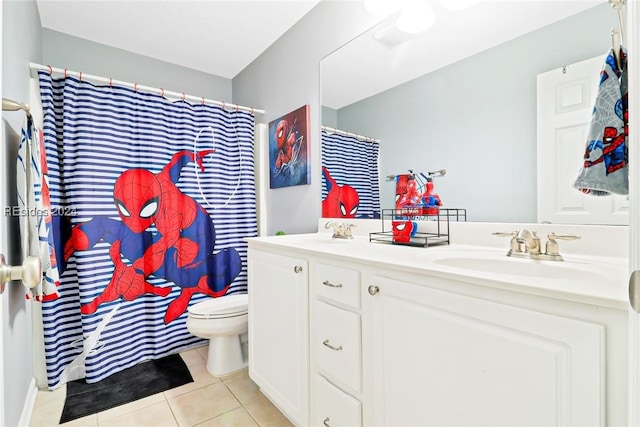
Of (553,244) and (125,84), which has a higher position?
(125,84)

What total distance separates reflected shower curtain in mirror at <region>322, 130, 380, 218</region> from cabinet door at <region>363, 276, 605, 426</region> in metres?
0.84

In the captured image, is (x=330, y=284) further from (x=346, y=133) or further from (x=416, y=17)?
(x=416, y=17)

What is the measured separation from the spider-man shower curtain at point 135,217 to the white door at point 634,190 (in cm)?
238

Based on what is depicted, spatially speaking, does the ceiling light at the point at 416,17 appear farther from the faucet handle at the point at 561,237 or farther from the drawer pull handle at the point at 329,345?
the drawer pull handle at the point at 329,345

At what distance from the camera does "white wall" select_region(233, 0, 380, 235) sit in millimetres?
1933

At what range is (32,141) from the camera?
4.67ft

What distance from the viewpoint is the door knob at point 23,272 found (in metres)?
0.60

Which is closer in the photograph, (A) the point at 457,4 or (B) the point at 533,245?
(B) the point at 533,245

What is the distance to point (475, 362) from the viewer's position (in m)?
0.80

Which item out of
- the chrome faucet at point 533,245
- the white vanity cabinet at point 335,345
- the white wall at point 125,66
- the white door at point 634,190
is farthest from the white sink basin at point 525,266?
the white wall at point 125,66

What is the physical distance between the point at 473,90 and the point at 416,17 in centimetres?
49

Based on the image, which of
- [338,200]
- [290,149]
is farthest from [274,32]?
[338,200]

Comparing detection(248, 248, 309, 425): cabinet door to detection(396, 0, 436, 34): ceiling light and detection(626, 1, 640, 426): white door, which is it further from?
detection(396, 0, 436, 34): ceiling light

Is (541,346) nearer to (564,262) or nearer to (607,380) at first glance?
(607,380)
